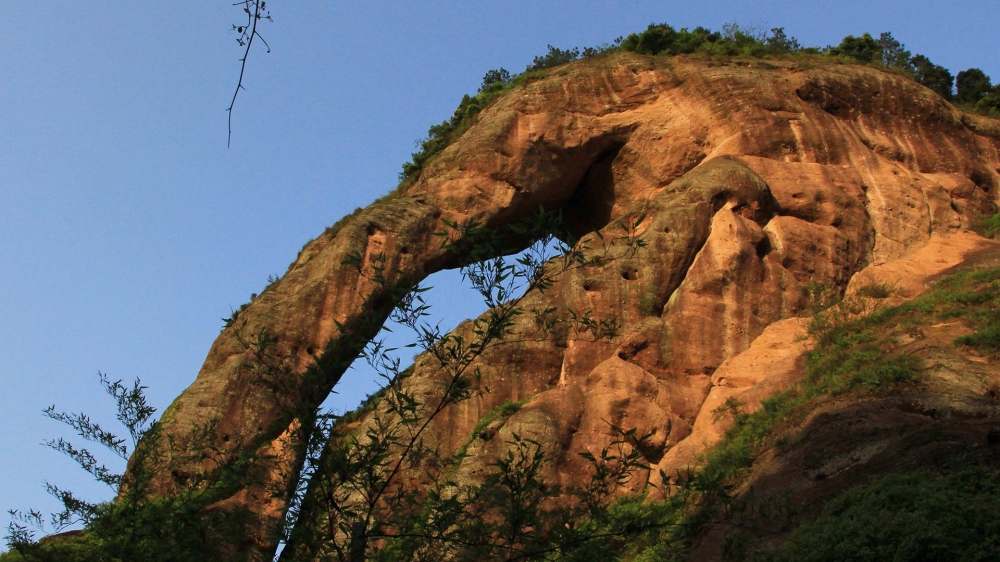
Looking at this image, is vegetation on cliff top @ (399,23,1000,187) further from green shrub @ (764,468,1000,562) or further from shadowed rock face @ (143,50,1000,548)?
green shrub @ (764,468,1000,562)

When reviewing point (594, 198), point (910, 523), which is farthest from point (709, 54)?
point (910, 523)

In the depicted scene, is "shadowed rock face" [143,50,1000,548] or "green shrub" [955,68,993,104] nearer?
"shadowed rock face" [143,50,1000,548]

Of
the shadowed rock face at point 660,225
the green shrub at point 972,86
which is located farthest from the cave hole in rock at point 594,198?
the green shrub at point 972,86

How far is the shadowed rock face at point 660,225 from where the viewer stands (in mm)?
22000

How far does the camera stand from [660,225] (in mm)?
24891

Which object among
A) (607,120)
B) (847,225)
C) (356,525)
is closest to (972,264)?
(847,225)

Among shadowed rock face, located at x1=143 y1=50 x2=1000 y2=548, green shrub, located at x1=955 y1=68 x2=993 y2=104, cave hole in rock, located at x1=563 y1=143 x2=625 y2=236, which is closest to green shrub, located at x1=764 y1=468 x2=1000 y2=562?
shadowed rock face, located at x1=143 y1=50 x2=1000 y2=548

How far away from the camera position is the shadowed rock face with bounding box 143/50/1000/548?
22.0m

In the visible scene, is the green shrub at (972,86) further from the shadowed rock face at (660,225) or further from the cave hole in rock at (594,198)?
the cave hole in rock at (594,198)

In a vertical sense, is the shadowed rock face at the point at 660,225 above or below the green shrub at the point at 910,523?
above

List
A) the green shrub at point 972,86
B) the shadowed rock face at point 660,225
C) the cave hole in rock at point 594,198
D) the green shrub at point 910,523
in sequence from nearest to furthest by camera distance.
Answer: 1. the green shrub at point 910,523
2. the shadowed rock face at point 660,225
3. the cave hole in rock at point 594,198
4. the green shrub at point 972,86

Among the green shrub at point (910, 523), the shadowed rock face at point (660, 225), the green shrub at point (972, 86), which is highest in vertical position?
the green shrub at point (972, 86)

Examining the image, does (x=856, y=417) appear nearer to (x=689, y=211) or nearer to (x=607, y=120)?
(x=689, y=211)

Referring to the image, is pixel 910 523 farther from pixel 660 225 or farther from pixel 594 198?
pixel 594 198
